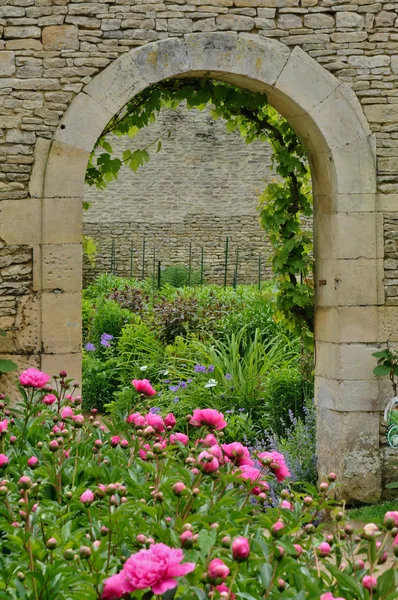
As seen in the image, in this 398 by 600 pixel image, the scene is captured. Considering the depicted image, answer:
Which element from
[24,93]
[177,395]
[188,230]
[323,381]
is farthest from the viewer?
[188,230]

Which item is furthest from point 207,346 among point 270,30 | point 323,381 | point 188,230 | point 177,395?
point 188,230

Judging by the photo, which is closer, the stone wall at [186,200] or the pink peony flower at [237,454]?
the pink peony flower at [237,454]

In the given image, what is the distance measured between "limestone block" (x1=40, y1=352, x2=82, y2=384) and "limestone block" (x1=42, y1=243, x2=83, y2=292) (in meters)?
0.39

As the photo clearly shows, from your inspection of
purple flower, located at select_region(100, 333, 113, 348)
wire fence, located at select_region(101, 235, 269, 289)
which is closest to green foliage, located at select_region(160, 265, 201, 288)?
wire fence, located at select_region(101, 235, 269, 289)

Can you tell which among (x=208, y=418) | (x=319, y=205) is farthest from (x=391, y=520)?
(x=319, y=205)

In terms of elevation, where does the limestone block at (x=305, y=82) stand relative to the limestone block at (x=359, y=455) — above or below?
above

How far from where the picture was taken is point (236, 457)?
8.14 feet

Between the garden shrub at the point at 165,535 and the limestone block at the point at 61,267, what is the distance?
211 centimetres

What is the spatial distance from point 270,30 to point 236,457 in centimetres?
357

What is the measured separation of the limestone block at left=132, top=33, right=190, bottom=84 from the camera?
520 centimetres

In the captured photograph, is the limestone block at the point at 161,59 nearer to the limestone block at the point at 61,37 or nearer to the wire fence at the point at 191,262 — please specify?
the limestone block at the point at 61,37

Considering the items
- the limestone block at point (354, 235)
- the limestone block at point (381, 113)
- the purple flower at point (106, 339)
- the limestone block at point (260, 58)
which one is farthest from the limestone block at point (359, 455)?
the purple flower at point (106, 339)

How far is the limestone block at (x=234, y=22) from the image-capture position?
17.3 ft

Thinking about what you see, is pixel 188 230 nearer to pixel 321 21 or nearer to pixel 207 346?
pixel 207 346
